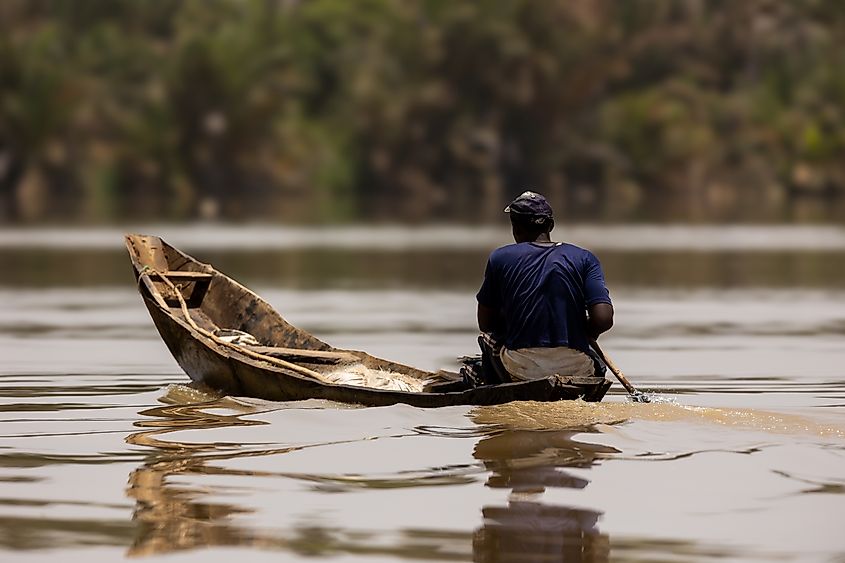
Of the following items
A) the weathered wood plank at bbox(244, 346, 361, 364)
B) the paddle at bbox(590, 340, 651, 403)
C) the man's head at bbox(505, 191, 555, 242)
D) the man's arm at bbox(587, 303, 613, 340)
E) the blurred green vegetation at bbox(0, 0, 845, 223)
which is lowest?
the paddle at bbox(590, 340, 651, 403)

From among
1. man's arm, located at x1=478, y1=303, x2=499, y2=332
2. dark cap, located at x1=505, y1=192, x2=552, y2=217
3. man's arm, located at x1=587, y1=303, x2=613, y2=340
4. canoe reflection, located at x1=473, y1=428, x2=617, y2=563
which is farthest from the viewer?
man's arm, located at x1=478, y1=303, x2=499, y2=332

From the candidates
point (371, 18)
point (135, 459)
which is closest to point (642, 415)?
point (135, 459)

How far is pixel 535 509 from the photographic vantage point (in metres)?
8.18

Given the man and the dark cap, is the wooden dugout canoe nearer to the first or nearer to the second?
the man

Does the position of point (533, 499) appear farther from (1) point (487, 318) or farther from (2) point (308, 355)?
(2) point (308, 355)

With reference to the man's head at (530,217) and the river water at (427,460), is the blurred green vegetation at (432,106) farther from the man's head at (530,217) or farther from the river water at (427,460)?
the man's head at (530,217)

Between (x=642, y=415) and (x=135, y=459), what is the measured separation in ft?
10.5

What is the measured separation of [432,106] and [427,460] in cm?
6750

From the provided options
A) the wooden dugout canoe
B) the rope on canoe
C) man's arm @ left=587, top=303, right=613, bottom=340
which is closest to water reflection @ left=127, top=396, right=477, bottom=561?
the wooden dugout canoe

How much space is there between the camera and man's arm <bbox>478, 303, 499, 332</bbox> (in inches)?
447

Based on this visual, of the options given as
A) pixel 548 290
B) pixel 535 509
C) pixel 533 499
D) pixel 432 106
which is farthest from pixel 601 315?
pixel 432 106

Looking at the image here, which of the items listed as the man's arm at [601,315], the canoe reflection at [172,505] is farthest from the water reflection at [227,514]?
the man's arm at [601,315]

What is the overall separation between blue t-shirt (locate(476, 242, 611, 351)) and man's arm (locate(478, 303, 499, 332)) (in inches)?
8.5

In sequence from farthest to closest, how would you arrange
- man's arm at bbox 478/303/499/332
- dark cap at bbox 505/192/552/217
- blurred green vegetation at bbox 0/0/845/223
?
1. blurred green vegetation at bbox 0/0/845/223
2. man's arm at bbox 478/303/499/332
3. dark cap at bbox 505/192/552/217
